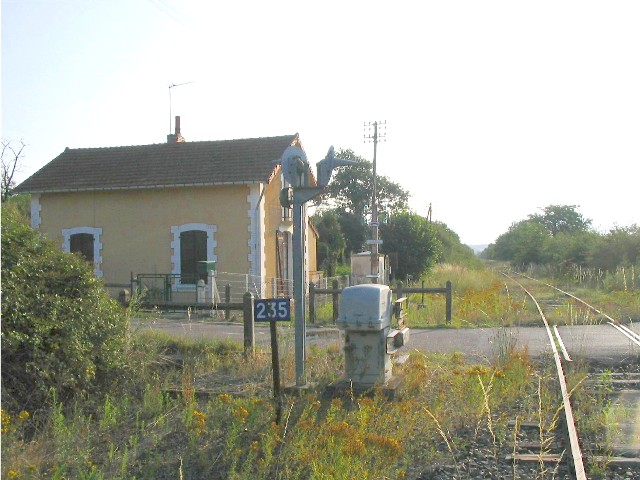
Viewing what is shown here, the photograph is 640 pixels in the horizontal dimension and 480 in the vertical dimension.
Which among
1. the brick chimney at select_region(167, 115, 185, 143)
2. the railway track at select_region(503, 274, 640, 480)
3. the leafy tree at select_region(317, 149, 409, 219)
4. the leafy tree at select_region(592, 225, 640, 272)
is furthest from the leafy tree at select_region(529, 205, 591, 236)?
the railway track at select_region(503, 274, 640, 480)

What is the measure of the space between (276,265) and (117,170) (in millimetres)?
6338

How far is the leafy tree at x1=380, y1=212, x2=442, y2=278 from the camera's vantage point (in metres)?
40.6

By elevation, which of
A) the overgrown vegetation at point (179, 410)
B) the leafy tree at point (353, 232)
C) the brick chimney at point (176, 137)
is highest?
the brick chimney at point (176, 137)

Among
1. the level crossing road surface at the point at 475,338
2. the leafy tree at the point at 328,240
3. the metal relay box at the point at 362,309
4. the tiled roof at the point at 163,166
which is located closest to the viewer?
the metal relay box at the point at 362,309

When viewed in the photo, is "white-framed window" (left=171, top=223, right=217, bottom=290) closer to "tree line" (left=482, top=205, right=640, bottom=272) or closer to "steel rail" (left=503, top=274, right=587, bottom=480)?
"steel rail" (left=503, top=274, right=587, bottom=480)

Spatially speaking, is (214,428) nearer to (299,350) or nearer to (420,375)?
(299,350)

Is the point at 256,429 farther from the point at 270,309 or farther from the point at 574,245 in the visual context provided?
the point at 574,245

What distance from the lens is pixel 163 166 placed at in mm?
23953

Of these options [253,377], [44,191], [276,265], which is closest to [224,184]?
[276,265]

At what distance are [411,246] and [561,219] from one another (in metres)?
69.3

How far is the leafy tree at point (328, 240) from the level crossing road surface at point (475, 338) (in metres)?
27.1

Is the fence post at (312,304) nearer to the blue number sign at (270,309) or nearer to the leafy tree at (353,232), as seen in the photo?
the blue number sign at (270,309)

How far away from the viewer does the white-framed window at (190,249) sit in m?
22.4

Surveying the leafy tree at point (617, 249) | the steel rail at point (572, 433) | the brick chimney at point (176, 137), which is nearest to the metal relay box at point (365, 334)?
the steel rail at point (572, 433)
